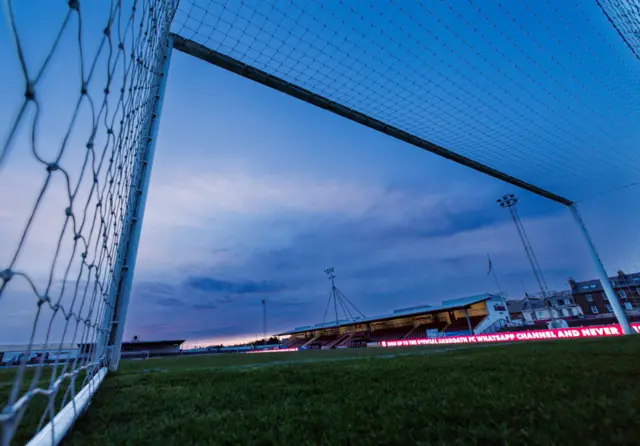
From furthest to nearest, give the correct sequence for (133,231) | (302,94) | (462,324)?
(462,324), (302,94), (133,231)

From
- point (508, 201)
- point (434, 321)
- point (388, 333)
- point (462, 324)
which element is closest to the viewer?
point (508, 201)

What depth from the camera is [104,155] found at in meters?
2.18

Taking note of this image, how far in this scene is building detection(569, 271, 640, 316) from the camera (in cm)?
4047

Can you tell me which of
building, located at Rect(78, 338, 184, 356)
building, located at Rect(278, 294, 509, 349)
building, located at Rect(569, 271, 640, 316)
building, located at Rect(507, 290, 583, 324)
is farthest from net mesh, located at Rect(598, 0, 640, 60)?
building, located at Rect(569, 271, 640, 316)

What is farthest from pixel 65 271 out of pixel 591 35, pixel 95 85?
pixel 591 35

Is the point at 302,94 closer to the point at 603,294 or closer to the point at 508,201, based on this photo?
the point at 508,201

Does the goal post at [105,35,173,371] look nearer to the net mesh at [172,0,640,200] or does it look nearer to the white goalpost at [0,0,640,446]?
the white goalpost at [0,0,640,446]

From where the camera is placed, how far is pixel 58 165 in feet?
3.87

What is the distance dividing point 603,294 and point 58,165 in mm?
60850

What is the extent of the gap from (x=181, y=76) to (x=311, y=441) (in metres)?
6.60

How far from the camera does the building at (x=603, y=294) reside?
133ft

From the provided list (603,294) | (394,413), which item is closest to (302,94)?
(394,413)

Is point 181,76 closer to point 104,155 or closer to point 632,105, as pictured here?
point 104,155

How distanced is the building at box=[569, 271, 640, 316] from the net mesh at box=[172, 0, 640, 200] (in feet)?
161
